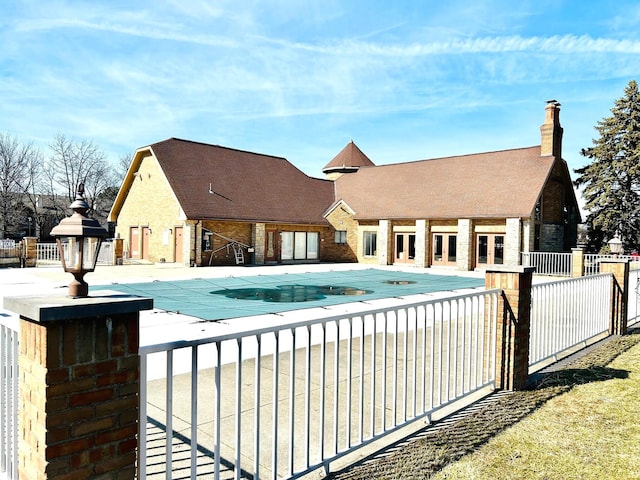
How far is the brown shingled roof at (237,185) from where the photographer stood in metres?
27.7

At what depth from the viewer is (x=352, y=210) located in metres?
33.0

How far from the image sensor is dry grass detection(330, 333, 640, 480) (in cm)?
349

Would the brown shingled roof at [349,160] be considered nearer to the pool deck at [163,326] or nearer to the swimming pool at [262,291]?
the swimming pool at [262,291]

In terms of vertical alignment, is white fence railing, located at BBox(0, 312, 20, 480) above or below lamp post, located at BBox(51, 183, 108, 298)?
below

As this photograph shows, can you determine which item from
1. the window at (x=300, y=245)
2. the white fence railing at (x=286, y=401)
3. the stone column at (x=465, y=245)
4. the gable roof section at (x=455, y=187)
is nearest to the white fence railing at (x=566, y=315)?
the white fence railing at (x=286, y=401)

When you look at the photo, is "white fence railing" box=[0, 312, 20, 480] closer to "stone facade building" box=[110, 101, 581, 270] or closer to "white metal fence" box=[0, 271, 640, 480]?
"white metal fence" box=[0, 271, 640, 480]

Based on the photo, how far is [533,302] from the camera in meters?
6.27

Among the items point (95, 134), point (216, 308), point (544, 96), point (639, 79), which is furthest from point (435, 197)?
point (95, 134)

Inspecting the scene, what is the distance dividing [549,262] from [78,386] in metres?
26.6

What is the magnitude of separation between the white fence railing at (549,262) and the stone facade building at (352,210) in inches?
24.0

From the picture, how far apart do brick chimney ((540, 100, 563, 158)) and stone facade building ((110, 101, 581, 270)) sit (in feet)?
0.21

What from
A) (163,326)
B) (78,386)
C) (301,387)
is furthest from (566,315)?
(163,326)

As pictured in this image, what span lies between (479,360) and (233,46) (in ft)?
43.7

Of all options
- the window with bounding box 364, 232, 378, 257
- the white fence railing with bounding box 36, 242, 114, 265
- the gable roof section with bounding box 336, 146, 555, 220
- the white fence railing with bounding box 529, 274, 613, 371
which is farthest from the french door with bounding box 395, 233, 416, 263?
the white fence railing with bounding box 529, 274, 613, 371
